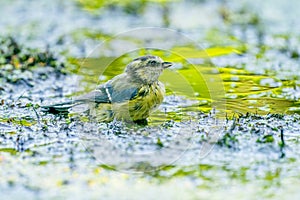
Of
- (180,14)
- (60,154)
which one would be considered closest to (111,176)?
(60,154)

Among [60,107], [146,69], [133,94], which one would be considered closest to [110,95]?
[133,94]

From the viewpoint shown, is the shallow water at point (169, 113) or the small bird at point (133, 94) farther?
the small bird at point (133, 94)

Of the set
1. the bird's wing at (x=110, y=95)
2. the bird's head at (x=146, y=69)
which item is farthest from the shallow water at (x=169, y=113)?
the bird's head at (x=146, y=69)

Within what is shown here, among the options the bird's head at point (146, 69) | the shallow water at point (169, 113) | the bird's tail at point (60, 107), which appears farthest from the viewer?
the bird's tail at point (60, 107)

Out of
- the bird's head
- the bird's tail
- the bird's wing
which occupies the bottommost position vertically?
the bird's tail

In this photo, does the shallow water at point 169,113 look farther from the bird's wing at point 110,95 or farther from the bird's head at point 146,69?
the bird's head at point 146,69

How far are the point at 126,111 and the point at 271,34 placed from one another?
6297 mm

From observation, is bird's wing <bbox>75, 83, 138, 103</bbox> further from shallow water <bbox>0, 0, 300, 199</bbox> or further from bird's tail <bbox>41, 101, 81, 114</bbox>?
shallow water <bbox>0, 0, 300, 199</bbox>

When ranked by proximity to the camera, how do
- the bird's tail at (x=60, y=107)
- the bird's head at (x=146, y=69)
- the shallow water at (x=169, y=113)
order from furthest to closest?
the bird's tail at (x=60, y=107) → the bird's head at (x=146, y=69) → the shallow water at (x=169, y=113)

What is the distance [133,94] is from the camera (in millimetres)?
8125

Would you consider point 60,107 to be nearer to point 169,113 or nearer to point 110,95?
point 110,95

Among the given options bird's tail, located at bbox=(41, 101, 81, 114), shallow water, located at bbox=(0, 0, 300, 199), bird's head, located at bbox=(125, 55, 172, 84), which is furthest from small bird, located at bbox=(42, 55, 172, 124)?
bird's tail, located at bbox=(41, 101, 81, 114)

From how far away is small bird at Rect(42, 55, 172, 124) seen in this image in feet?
26.7

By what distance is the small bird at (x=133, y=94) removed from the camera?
815cm
